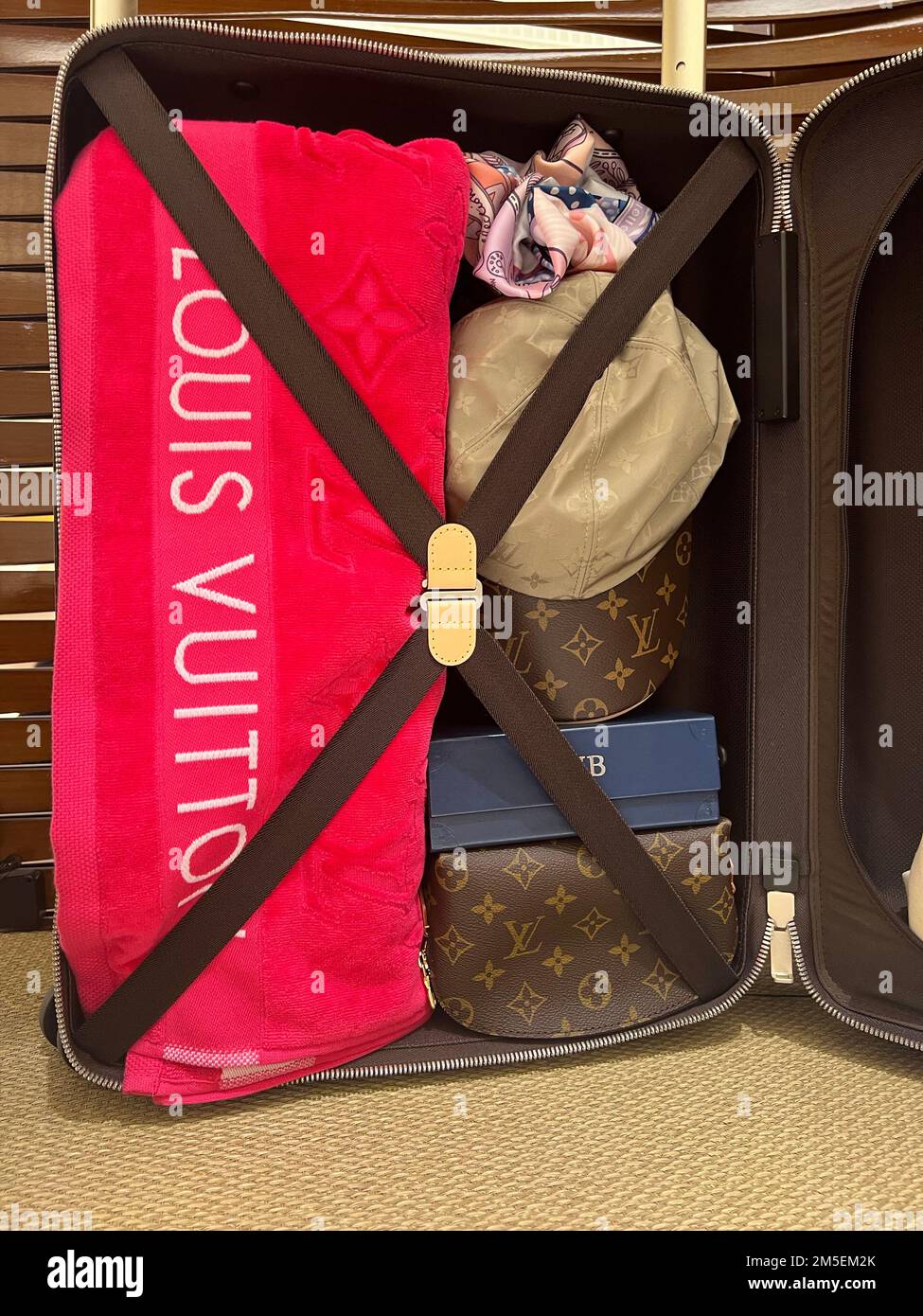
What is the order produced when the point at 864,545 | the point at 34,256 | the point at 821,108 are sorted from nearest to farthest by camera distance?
1. the point at 821,108
2. the point at 864,545
3. the point at 34,256

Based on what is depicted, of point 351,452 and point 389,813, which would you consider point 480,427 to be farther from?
point 389,813

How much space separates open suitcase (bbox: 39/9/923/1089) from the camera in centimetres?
94

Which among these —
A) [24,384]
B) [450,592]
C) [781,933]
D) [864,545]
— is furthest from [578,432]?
[24,384]

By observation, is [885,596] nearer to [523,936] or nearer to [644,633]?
[644,633]

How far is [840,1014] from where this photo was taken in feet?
3.38

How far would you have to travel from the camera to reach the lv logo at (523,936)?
3.33ft

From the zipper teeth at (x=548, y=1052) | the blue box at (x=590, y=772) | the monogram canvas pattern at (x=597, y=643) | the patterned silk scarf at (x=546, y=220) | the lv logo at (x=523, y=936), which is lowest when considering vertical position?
the zipper teeth at (x=548, y=1052)

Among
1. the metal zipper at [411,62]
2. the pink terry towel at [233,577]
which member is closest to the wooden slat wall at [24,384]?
the metal zipper at [411,62]

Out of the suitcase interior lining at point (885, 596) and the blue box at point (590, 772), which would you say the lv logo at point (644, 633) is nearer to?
the blue box at point (590, 772)

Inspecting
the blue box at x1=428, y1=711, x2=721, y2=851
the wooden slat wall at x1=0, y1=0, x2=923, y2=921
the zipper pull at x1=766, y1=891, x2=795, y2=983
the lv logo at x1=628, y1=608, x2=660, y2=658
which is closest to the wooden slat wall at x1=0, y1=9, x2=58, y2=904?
the wooden slat wall at x1=0, y1=0, x2=923, y2=921

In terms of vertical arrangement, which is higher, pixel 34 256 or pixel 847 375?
pixel 34 256

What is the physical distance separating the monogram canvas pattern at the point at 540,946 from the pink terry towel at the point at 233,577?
93mm

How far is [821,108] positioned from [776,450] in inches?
13.7

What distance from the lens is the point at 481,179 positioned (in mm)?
991
